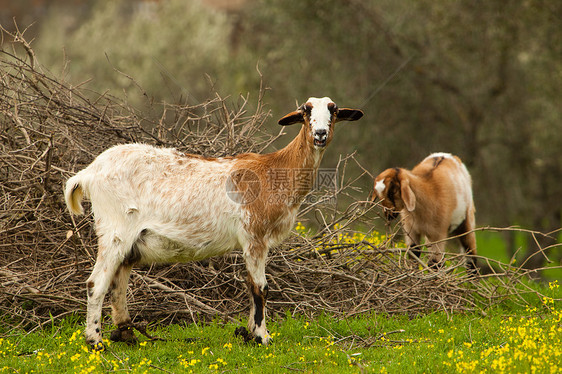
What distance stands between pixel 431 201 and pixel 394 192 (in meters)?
0.62

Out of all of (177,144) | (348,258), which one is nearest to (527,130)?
(348,258)

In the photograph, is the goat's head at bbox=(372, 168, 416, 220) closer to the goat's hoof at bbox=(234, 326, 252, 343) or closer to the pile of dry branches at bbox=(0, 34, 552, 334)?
the pile of dry branches at bbox=(0, 34, 552, 334)

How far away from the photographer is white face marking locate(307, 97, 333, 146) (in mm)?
5945

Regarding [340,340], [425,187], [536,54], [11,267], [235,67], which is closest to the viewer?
[340,340]

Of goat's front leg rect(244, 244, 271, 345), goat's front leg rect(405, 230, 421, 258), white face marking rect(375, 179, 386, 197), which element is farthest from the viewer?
goat's front leg rect(405, 230, 421, 258)

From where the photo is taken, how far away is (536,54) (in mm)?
13406

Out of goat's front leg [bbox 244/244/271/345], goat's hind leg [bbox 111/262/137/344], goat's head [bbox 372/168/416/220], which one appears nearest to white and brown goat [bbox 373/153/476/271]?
goat's head [bbox 372/168/416/220]

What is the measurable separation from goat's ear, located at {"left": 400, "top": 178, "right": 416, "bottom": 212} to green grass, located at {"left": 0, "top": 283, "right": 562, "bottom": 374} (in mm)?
1481

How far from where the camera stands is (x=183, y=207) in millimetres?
5938

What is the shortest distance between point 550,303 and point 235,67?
37.7ft

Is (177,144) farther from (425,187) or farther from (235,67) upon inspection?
(235,67)

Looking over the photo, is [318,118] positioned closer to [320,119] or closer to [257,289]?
[320,119]

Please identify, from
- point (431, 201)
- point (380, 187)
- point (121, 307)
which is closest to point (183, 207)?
point (121, 307)

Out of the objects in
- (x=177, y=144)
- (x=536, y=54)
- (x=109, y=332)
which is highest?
(x=536, y=54)
